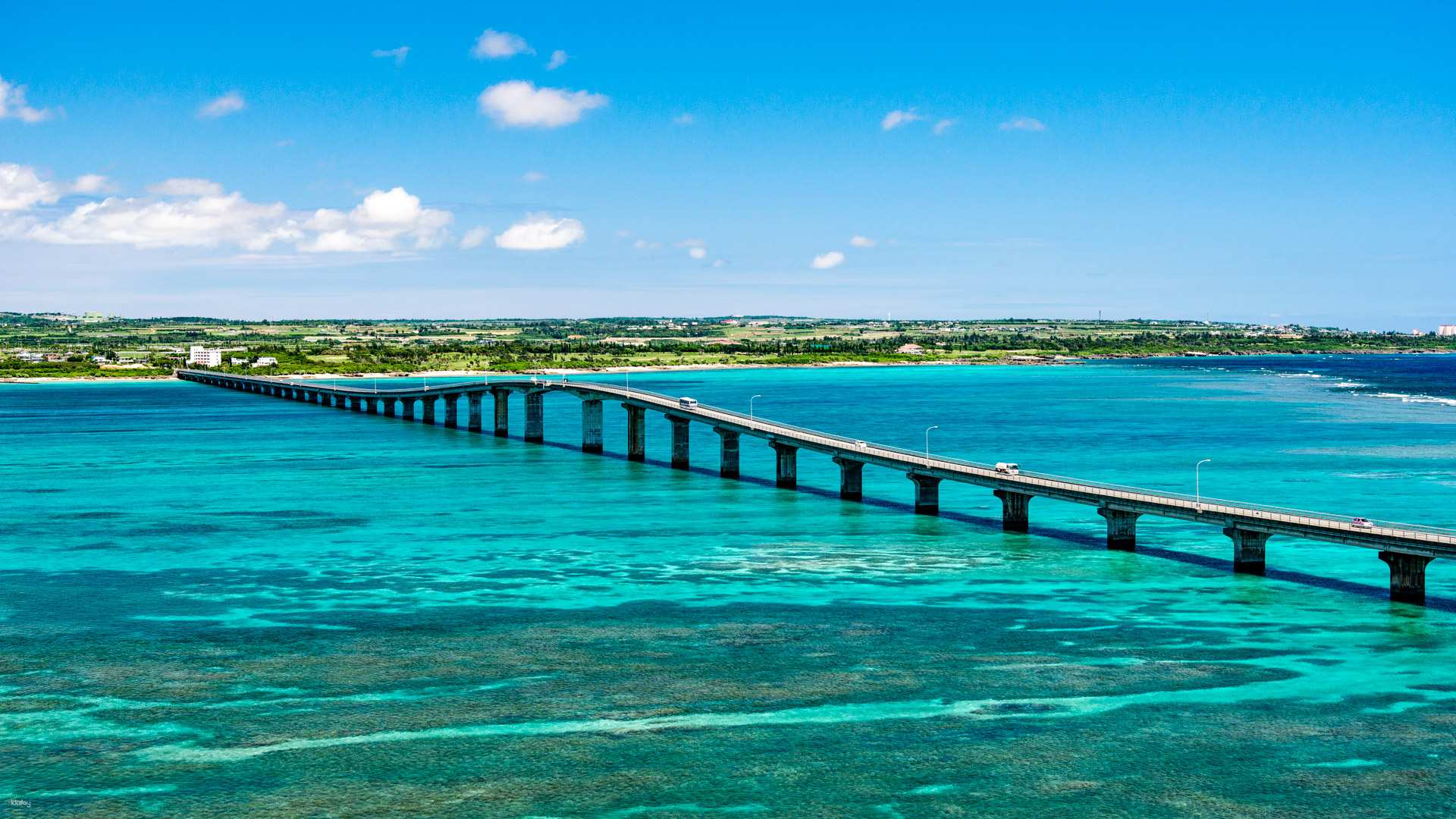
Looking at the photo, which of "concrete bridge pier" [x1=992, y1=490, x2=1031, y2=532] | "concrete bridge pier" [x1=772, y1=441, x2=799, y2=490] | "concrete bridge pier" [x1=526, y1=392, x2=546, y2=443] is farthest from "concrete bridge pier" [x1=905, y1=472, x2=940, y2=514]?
"concrete bridge pier" [x1=526, y1=392, x2=546, y2=443]

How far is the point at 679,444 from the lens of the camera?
13312 centimetres

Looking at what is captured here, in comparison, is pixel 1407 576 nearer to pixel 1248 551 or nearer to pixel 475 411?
pixel 1248 551

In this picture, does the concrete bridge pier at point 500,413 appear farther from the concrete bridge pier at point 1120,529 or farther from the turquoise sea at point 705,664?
the concrete bridge pier at point 1120,529

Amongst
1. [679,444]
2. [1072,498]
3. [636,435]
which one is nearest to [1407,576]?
[1072,498]

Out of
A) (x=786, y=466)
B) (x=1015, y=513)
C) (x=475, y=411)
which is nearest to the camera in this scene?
(x=1015, y=513)

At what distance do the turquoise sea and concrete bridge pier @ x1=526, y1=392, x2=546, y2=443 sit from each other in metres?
59.4

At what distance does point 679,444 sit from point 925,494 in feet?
128

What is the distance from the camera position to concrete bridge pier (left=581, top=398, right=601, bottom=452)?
151 metres

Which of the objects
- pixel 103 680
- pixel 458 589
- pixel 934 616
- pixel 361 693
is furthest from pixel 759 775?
pixel 458 589

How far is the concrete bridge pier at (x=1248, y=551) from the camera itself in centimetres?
7375

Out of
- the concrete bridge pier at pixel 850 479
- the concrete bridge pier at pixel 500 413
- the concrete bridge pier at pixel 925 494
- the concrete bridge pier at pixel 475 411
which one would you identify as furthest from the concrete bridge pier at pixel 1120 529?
the concrete bridge pier at pixel 475 411

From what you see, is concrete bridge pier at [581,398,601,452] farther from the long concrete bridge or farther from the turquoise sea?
the turquoise sea

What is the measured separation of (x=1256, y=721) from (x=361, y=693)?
101ft

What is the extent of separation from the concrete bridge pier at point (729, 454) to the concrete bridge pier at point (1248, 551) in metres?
54.7
